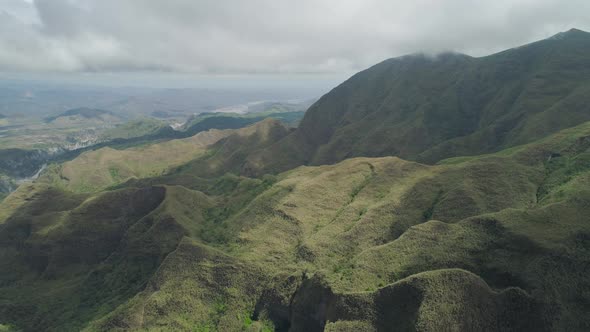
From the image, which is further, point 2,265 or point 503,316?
point 2,265

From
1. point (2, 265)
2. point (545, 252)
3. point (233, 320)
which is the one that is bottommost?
point (2, 265)

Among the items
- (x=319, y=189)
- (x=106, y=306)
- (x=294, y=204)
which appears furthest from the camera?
(x=319, y=189)

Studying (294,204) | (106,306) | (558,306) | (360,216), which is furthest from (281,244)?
(558,306)

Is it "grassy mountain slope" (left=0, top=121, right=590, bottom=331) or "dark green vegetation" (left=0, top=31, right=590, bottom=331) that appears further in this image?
"grassy mountain slope" (left=0, top=121, right=590, bottom=331)

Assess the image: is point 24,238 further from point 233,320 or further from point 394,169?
point 394,169

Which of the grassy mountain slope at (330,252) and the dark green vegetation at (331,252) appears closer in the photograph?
the dark green vegetation at (331,252)
